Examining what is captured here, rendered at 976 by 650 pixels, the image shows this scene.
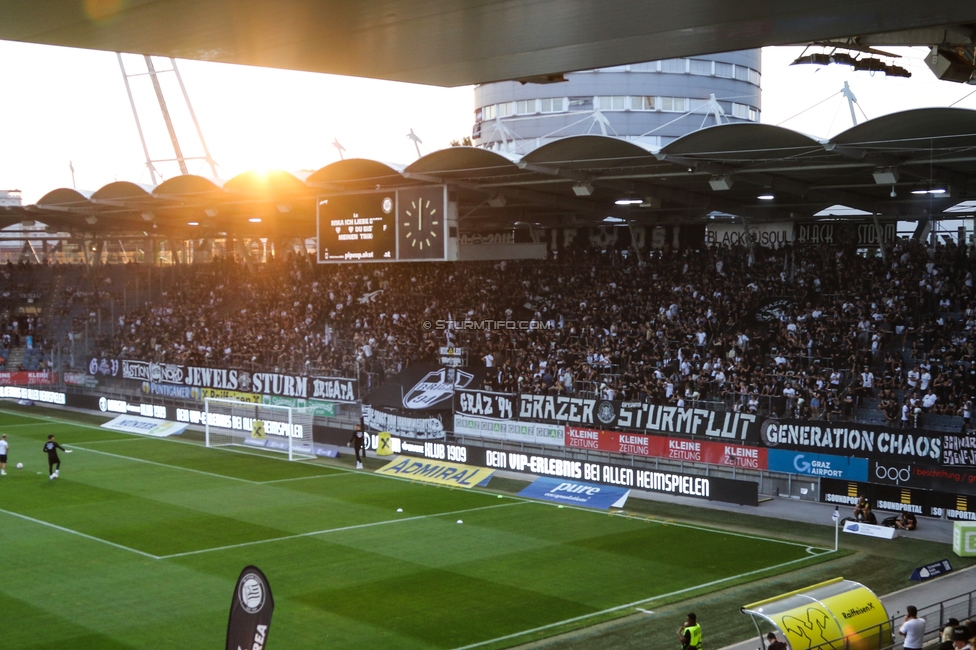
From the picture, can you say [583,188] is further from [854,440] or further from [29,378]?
[29,378]

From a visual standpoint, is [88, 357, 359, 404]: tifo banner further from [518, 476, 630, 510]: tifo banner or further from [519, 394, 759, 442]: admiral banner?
[518, 476, 630, 510]: tifo banner

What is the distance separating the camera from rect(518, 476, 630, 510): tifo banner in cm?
2767

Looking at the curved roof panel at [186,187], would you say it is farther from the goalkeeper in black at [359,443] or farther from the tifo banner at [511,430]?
the tifo banner at [511,430]

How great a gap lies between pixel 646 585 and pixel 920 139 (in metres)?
14.9

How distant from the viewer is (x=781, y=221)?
42.3 meters

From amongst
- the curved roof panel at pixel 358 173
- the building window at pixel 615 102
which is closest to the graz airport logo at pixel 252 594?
the curved roof panel at pixel 358 173

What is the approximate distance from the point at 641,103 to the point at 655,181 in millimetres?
43477

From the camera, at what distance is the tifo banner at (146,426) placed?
42562 millimetres

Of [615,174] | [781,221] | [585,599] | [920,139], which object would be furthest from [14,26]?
[781,221]

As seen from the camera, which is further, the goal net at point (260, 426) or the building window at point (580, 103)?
the building window at point (580, 103)

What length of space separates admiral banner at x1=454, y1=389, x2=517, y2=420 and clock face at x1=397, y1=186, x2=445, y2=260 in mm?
5682

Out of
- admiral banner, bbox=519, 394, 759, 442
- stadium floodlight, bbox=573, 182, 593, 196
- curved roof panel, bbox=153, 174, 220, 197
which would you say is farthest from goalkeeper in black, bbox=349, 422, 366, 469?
curved roof panel, bbox=153, 174, 220, 197

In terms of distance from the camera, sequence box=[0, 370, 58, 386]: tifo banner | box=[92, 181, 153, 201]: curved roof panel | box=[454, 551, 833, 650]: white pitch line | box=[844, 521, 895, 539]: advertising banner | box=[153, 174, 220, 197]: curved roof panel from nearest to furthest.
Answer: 1. box=[454, 551, 833, 650]: white pitch line
2. box=[844, 521, 895, 539]: advertising banner
3. box=[153, 174, 220, 197]: curved roof panel
4. box=[92, 181, 153, 201]: curved roof panel
5. box=[0, 370, 58, 386]: tifo banner

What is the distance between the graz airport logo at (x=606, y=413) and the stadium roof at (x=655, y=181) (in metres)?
7.88
